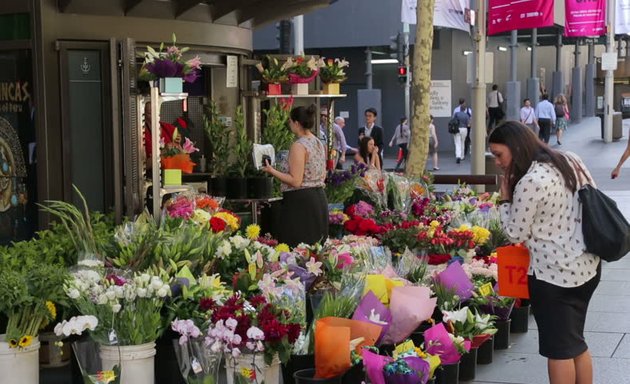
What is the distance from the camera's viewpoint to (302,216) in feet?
29.2

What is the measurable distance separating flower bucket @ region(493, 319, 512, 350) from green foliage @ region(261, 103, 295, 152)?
437 centimetres

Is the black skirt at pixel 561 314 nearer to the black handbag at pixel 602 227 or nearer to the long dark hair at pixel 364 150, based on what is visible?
the black handbag at pixel 602 227

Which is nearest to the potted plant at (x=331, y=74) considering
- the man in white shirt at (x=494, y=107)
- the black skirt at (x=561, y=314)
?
the black skirt at (x=561, y=314)

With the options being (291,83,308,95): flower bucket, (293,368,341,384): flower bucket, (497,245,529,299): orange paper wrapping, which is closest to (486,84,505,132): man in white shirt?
(291,83,308,95): flower bucket

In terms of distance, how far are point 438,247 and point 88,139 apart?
10.3 ft

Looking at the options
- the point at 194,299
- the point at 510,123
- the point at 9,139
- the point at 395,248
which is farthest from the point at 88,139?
the point at 510,123

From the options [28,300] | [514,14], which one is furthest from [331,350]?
[514,14]

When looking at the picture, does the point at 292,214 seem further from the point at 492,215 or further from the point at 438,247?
the point at 492,215

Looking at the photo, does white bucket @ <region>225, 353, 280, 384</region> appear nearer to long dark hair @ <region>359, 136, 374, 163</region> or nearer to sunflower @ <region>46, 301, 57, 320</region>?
sunflower @ <region>46, 301, 57, 320</region>

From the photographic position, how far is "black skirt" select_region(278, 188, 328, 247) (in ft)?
29.0

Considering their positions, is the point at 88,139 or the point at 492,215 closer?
the point at 88,139

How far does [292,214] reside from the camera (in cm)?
888

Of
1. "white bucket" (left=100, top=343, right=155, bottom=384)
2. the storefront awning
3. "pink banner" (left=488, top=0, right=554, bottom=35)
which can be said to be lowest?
"white bucket" (left=100, top=343, right=155, bottom=384)

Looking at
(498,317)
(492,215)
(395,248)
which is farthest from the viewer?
(492,215)
